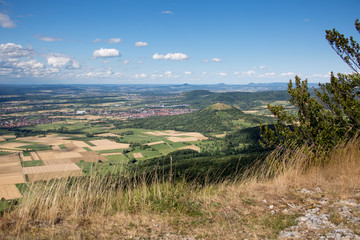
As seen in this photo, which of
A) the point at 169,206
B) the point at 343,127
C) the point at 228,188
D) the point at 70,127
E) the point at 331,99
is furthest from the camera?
the point at 70,127

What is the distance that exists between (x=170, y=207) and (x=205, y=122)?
13764 cm

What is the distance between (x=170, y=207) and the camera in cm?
472

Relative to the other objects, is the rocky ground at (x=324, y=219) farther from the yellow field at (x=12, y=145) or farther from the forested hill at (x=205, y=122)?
the forested hill at (x=205, y=122)

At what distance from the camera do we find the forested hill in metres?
126

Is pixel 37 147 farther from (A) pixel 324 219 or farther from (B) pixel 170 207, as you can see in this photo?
(A) pixel 324 219

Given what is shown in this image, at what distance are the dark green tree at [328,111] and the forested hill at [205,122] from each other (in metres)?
112

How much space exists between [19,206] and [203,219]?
3507 millimetres

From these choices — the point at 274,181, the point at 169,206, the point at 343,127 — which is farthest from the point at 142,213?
→ the point at 343,127

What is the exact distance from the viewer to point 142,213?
4.42 metres

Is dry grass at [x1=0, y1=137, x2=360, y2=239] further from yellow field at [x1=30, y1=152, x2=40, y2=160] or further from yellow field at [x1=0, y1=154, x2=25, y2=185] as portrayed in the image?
yellow field at [x1=30, y1=152, x2=40, y2=160]

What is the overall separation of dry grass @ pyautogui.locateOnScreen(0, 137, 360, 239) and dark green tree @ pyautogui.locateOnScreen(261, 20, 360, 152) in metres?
3.28

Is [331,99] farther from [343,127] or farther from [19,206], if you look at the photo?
[19,206]

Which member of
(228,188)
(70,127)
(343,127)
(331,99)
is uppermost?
(331,99)

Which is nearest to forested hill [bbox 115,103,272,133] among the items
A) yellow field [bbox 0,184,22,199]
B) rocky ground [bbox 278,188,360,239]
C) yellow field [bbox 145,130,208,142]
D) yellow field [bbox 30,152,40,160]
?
yellow field [bbox 145,130,208,142]
